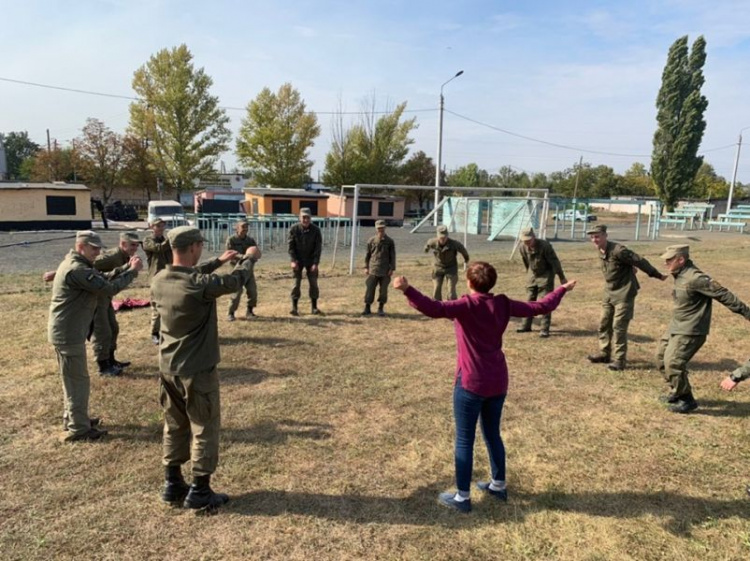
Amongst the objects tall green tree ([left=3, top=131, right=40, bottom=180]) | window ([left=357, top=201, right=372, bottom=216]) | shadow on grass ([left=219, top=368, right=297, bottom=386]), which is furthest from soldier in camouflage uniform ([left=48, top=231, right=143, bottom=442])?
tall green tree ([left=3, top=131, right=40, bottom=180])

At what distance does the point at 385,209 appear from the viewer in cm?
3959

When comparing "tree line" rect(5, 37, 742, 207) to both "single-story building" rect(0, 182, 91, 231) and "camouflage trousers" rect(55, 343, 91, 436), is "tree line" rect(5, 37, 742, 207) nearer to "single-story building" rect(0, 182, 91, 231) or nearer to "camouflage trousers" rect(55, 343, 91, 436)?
"single-story building" rect(0, 182, 91, 231)

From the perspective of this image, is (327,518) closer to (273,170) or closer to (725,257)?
(725,257)

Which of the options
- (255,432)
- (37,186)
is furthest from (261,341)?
(37,186)

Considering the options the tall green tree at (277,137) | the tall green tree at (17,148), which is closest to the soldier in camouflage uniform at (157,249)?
the tall green tree at (277,137)

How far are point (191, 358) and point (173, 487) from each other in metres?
1.04

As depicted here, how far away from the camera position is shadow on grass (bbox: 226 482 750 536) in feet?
11.2

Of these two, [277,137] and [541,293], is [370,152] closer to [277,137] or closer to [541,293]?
[277,137]

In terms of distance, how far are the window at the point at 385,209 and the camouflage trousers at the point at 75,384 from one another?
35.5 meters

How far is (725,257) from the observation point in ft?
65.8

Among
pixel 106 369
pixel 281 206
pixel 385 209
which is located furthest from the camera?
pixel 385 209

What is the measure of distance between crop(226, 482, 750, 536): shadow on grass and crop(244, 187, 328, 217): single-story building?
29750mm

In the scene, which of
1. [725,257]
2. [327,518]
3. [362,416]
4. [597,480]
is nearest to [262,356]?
[362,416]

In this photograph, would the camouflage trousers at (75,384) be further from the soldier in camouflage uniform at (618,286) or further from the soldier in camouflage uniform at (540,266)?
the soldier in camouflage uniform at (540,266)
